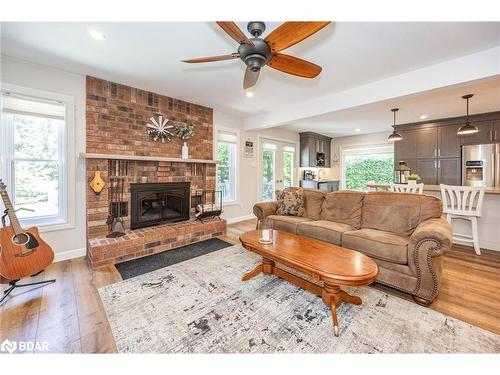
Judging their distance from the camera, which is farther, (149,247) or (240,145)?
(240,145)

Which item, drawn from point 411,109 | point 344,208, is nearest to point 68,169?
point 344,208

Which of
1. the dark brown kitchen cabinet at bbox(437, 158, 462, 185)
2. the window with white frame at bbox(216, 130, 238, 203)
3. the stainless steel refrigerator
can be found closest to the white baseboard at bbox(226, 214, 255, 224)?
the window with white frame at bbox(216, 130, 238, 203)

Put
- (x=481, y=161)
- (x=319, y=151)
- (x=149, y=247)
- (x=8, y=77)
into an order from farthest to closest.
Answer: (x=319, y=151) → (x=481, y=161) → (x=149, y=247) → (x=8, y=77)

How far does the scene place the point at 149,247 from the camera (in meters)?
3.13

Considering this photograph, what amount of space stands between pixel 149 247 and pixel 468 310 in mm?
3592

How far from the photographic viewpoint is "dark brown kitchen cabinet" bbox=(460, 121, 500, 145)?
Result: 4.53 m

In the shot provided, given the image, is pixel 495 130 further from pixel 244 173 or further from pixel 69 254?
pixel 69 254

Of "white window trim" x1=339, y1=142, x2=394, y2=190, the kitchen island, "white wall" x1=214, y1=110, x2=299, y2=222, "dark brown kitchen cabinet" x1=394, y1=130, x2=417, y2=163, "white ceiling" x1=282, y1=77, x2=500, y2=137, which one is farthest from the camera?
"white window trim" x1=339, y1=142, x2=394, y2=190

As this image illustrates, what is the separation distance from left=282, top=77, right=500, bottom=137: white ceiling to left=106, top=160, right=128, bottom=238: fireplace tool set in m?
3.45

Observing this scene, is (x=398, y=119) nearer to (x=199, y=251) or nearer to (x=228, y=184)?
(x=228, y=184)

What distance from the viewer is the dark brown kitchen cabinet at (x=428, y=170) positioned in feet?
17.0

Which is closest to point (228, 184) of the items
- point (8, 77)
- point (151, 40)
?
point (151, 40)

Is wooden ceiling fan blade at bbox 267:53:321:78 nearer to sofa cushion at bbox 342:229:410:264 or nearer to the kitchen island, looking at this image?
sofa cushion at bbox 342:229:410:264
